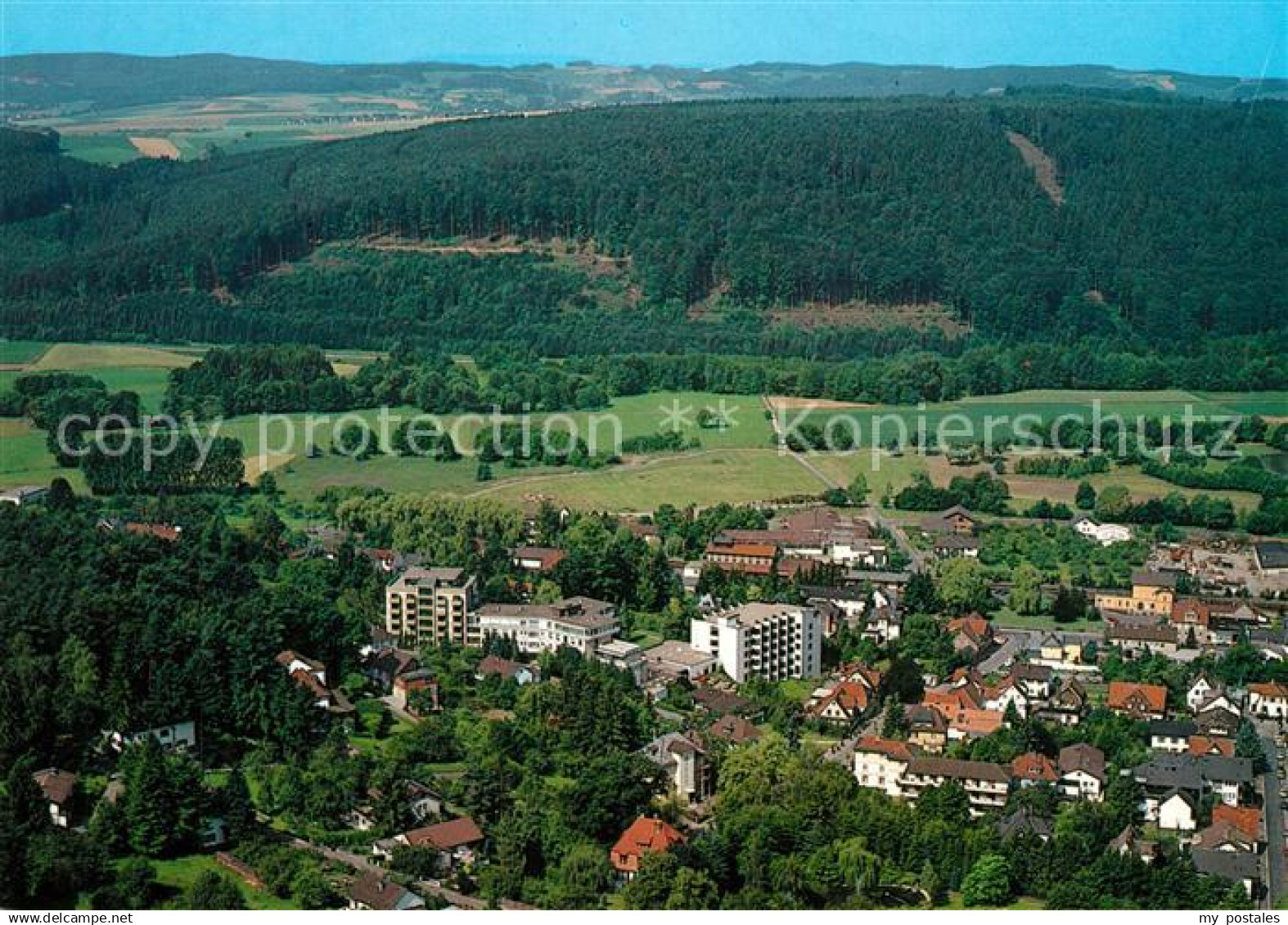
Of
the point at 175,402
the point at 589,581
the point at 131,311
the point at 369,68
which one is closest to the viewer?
the point at 589,581

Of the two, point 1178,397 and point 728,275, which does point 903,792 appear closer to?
point 1178,397

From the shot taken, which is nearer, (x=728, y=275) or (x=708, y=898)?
(x=708, y=898)

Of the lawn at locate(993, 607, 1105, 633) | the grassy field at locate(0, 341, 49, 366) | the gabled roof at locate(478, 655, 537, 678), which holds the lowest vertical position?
the lawn at locate(993, 607, 1105, 633)

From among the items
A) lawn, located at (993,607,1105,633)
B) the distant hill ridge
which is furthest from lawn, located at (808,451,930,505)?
the distant hill ridge

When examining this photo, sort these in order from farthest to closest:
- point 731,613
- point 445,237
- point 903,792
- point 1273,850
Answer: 1. point 445,237
2. point 731,613
3. point 903,792
4. point 1273,850

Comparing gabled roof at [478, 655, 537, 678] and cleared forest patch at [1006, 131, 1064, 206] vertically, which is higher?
cleared forest patch at [1006, 131, 1064, 206]

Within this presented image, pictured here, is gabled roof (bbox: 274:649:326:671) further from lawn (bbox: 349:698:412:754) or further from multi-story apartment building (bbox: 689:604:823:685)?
multi-story apartment building (bbox: 689:604:823:685)

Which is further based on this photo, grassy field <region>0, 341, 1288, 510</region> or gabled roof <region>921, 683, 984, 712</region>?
grassy field <region>0, 341, 1288, 510</region>

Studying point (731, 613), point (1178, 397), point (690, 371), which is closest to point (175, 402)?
point (690, 371)
